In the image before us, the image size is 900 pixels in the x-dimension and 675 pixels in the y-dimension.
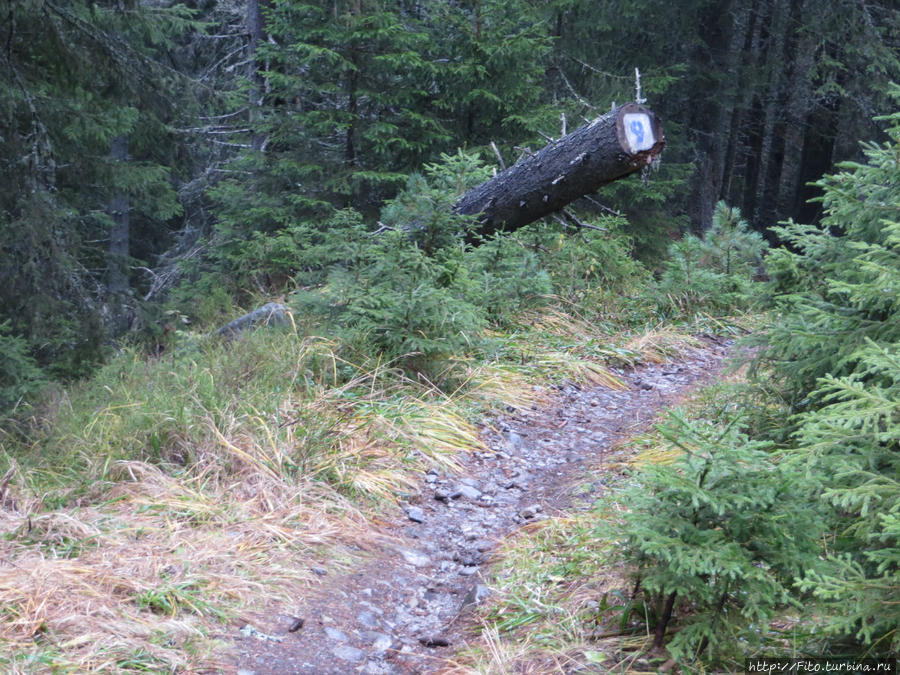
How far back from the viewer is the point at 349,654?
117 inches

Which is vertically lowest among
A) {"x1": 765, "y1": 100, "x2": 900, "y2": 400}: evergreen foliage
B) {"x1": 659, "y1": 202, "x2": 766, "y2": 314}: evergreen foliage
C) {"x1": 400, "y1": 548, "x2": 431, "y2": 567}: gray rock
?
{"x1": 400, "y1": 548, "x2": 431, "y2": 567}: gray rock

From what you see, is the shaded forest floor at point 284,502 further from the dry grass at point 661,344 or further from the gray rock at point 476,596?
the dry grass at point 661,344

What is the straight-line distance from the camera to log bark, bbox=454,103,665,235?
7.06m

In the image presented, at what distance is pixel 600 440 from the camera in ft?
17.9

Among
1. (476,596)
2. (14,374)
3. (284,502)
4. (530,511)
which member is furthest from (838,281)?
(14,374)

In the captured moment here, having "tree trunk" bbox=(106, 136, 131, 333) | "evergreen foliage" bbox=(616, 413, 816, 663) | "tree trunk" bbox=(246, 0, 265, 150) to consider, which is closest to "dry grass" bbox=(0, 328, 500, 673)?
"evergreen foliage" bbox=(616, 413, 816, 663)

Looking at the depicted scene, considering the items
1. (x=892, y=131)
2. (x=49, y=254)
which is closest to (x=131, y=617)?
(x=892, y=131)

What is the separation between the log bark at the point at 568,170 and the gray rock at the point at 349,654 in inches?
191

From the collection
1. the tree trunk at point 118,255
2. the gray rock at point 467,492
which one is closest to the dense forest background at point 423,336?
the tree trunk at point 118,255

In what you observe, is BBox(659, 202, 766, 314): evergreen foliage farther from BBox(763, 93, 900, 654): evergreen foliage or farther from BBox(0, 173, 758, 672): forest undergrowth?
BBox(763, 93, 900, 654): evergreen foliage

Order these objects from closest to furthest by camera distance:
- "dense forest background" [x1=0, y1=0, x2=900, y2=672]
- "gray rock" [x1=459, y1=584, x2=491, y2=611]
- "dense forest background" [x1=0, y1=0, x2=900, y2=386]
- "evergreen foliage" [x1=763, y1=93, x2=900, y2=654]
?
"evergreen foliage" [x1=763, y1=93, x2=900, y2=654] → "dense forest background" [x1=0, y1=0, x2=900, y2=672] → "gray rock" [x1=459, y1=584, x2=491, y2=611] → "dense forest background" [x1=0, y1=0, x2=900, y2=386]

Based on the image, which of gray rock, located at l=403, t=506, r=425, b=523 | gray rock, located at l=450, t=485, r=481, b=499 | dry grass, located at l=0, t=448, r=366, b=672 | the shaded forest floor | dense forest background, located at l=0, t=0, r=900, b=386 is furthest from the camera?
dense forest background, located at l=0, t=0, r=900, b=386

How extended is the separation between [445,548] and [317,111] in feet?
24.9

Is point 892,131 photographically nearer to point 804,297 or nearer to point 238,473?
point 804,297
